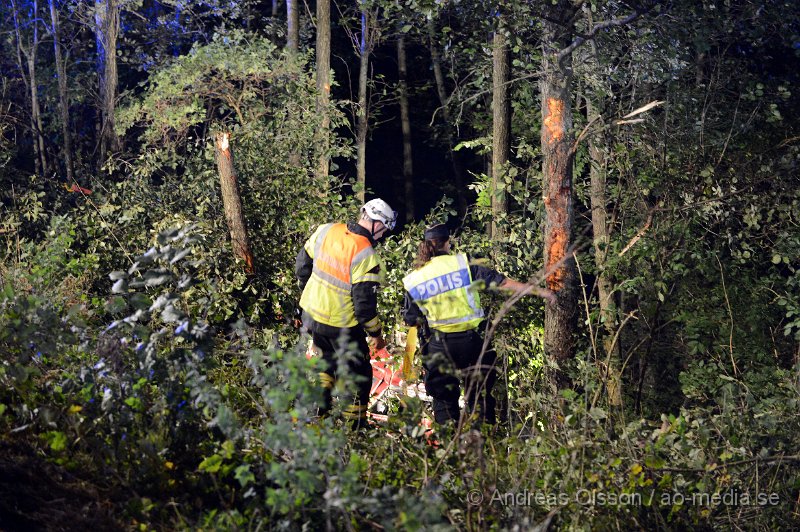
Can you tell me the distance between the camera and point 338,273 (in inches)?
275

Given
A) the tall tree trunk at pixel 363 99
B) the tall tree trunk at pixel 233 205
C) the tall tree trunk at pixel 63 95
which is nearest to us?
the tall tree trunk at pixel 233 205

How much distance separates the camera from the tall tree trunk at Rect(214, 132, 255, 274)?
370 inches

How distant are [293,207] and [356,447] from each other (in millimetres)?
4892

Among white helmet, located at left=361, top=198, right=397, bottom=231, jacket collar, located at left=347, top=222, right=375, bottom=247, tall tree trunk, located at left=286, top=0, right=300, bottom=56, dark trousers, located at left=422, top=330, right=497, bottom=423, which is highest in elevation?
tall tree trunk, located at left=286, top=0, right=300, bottom=56

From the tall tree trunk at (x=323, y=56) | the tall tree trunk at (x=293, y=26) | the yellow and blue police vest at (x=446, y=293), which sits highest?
the tall tree trunk at (x=293, y=26)

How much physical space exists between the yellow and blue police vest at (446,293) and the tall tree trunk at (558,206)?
3.20ft

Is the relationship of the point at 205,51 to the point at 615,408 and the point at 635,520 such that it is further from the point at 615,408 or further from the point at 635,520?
the point at 635,520

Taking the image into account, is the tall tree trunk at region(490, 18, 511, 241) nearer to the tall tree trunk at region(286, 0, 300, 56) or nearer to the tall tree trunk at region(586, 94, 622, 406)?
the tall tree trunk at region(586, 94, 622, 406)

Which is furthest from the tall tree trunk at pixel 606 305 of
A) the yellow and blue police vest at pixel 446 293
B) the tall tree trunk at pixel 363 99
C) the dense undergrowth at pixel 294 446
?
the tall tree trunk at pixel 363 99

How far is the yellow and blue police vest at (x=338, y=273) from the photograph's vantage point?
6.91 meters

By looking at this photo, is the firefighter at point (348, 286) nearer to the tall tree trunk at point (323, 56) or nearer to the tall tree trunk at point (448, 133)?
the tall tree trunk at point (323, 56)

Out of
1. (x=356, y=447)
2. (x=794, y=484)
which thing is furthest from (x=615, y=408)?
(x=356, y=447)

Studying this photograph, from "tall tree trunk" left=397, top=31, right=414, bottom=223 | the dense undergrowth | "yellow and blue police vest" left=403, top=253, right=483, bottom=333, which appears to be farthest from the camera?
"tall tree trunk" left=397, top=31, right=414, bottom=223

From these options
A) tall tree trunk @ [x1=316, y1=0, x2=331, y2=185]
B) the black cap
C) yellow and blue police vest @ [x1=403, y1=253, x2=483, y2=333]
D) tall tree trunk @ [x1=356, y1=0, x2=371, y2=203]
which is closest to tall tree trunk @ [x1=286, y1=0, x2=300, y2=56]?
tall tree trunk @ [x1=316, y1=0, x2=331, y2=185]
